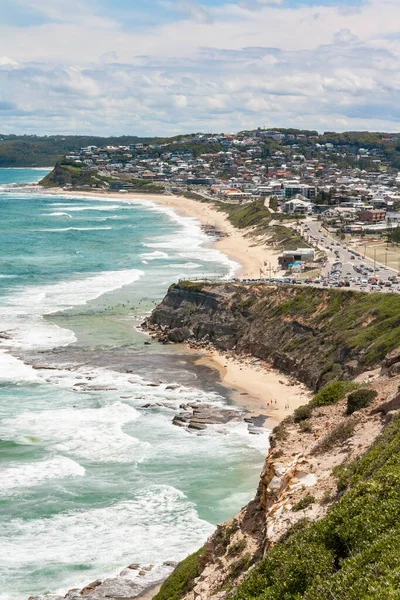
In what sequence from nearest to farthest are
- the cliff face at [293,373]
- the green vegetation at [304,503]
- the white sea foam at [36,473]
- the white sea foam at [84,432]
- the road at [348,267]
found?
the green vegetation at [304,503] → the cliff face at [293,373] → the white sea foam at [36,473] → the white sea foam at [84,432] → the road at [348,267]

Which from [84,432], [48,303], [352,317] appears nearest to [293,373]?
[352,317]

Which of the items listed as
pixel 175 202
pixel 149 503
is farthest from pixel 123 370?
pixel 175 202

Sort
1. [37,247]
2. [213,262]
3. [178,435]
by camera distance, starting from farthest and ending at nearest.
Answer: [37,247] → [213,262] → [178,435]

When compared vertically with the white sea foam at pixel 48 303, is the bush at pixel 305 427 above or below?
above

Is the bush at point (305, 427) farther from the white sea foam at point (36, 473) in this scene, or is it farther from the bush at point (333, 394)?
the white sea foam at point (36, 473)

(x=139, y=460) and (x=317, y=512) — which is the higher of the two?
(x=317, y=512)

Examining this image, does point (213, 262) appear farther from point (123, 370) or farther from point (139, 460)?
point (139, 460)

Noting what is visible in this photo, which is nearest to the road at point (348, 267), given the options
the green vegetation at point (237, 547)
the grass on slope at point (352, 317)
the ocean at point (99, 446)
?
the grass on slope at point (352, 317)

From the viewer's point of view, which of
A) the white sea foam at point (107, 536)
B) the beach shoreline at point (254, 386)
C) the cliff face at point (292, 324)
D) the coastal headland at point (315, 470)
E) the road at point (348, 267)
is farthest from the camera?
the road at point (348, 267)
